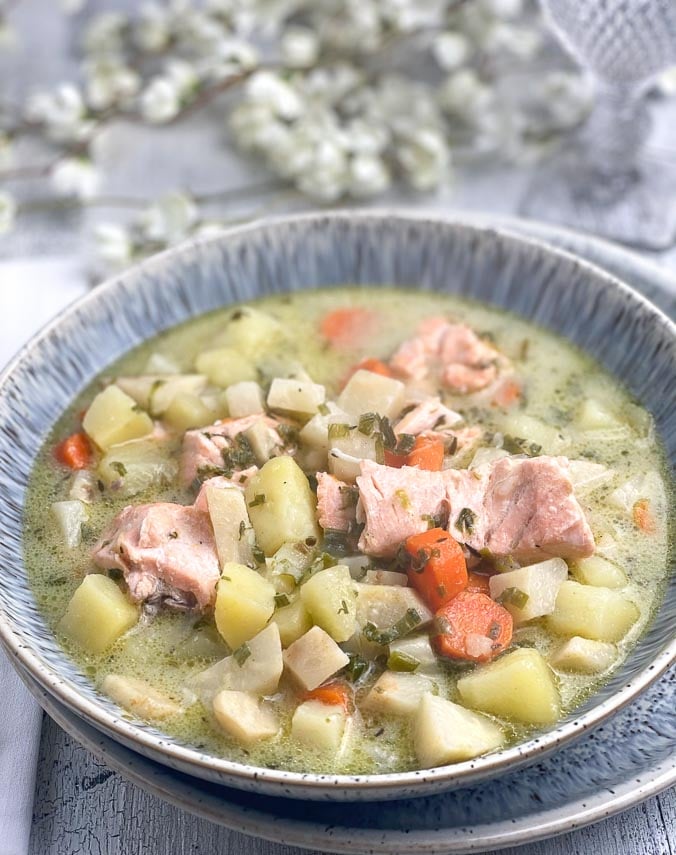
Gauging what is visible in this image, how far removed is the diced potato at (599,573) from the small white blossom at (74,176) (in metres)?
3.13

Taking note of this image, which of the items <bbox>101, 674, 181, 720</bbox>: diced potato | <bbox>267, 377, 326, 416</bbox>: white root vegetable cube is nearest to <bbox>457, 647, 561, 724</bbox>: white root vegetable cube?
<bbox>101, 674, 181, 720</bbox>: diced potato

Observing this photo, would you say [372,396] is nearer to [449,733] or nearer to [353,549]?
[353,549]

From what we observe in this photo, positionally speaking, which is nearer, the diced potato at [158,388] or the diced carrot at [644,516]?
the diced carrot at [644,516]

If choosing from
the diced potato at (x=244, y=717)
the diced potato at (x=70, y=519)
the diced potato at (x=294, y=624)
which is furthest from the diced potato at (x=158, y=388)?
the diced potato at (x=244, y=717)

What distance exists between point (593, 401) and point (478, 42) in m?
2.63

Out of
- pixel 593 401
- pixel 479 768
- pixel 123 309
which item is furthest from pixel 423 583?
pixel 123 309

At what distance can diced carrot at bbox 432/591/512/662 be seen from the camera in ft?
8.50

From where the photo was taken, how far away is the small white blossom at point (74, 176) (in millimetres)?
4809

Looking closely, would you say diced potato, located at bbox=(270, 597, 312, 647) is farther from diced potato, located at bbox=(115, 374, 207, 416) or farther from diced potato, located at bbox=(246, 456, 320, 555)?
diced potato, located at bbox=(115, 374, 207, 416)

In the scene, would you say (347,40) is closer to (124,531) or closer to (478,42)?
(478,42)

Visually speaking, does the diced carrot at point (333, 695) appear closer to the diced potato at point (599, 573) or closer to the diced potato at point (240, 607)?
the diced potato at point (240, 607)

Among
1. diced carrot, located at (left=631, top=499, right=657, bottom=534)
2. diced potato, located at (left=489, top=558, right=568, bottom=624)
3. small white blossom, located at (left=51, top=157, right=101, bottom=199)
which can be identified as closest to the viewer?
diced potato, located at (left=489, top=558, right=568, bottom=624)

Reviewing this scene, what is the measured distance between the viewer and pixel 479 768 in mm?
2197

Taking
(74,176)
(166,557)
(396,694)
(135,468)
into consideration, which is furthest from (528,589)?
(74,176)
